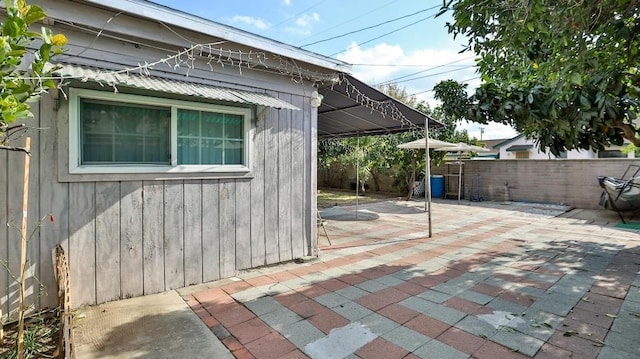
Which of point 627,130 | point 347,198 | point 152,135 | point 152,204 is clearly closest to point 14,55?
point 152,135

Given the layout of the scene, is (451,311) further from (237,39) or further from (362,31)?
(362,31)

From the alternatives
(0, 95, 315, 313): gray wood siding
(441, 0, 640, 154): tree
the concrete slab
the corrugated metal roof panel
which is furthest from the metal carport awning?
the concrete slab

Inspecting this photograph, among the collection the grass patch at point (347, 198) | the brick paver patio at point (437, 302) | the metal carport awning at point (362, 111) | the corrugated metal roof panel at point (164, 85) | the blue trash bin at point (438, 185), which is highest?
the metal carport awning at point (362, 111)

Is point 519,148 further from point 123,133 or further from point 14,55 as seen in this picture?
point 14,55

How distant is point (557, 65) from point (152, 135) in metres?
4.08

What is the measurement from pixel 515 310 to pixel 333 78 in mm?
3550

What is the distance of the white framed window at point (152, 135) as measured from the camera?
2.96 metres

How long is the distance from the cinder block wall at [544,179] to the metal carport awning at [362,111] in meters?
6.57

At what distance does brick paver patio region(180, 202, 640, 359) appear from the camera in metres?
2.41

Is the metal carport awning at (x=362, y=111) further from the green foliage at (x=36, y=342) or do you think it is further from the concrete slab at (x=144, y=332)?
the green foliage at (x=36, y=342)

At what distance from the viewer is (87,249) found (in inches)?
117

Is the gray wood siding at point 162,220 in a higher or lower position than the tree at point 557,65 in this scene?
lower

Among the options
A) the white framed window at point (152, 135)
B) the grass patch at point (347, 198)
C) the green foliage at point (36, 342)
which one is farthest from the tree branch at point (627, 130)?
the grass patch at point (347, 198)

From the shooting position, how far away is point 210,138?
373 cm
